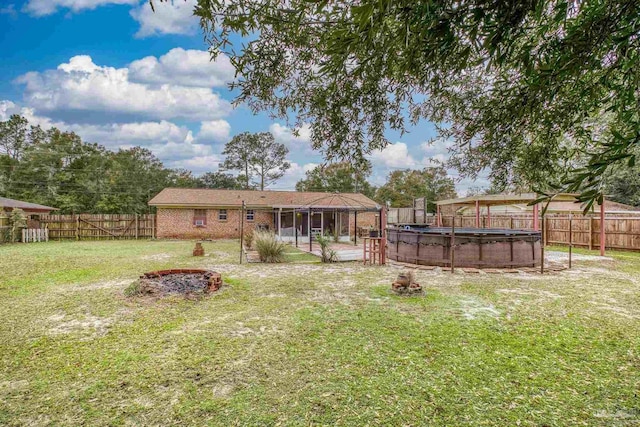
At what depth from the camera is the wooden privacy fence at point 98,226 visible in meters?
20.3

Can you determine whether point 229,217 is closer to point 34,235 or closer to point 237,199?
→ point 237,199

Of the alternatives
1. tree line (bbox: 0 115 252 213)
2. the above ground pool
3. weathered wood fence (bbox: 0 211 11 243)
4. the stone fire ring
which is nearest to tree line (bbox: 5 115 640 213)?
tree line (bbox: 0 115 252 213)

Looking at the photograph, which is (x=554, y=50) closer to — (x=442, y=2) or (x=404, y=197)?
(x=442, y=2)

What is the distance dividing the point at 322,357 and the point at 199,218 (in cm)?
1943

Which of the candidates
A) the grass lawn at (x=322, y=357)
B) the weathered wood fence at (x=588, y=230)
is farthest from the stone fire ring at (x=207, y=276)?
the weathered wood fence at (x=588, y=230)

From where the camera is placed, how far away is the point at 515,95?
9.10 feet

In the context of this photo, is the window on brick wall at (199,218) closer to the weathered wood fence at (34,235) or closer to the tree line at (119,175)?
the weathered wood fence at (34,235)

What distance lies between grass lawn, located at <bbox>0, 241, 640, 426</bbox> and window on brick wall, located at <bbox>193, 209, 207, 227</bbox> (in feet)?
46.7

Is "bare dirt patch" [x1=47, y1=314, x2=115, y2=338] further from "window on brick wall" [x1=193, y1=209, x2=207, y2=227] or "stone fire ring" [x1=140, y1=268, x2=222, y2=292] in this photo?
"window on brick wall" [x1=193, y1=209, x2=207, y2=227]

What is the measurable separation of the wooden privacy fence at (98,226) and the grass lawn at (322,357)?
14866mm

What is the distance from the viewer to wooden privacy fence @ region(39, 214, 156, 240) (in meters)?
20.3

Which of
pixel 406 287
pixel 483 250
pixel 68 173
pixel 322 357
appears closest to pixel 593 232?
pixel 483 250

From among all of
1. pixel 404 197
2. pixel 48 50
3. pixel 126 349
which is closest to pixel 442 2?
pixel 126 349

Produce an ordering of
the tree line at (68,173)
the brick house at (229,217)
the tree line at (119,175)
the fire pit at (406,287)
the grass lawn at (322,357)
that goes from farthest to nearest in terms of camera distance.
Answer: the tree line at (119,175), the tree line at (68,173), the brick house at (229,217), the fire pit at (406,287), the grass lawn at (322,357)
